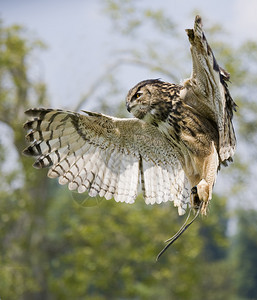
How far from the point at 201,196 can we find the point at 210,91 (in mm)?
693

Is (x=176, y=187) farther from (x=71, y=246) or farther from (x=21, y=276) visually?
(x=71, y=246)

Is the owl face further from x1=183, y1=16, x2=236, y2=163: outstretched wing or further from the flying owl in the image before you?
x1=183, y1=16, x2=236, y2=163: outstretched wing

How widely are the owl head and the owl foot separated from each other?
57 centimetres

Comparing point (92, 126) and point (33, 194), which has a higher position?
point (33, 194)

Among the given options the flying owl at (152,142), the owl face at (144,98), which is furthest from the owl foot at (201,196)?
the owl face at (144,98)

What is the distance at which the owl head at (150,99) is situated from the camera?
13.6 feet

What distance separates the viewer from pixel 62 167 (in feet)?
14.6

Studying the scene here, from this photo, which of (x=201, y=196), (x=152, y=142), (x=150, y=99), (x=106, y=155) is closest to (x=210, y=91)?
(x=150, y=99)

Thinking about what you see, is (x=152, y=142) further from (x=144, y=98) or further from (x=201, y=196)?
(x=201, y=196)

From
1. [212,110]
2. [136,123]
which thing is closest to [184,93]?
[212,110]

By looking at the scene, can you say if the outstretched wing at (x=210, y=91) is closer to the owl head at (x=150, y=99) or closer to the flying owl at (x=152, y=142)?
the flying owl at (x=152, y=142)

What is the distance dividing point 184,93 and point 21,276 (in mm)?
12277

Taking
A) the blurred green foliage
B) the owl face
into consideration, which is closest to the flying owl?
the owl face

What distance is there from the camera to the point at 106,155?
4.64m
